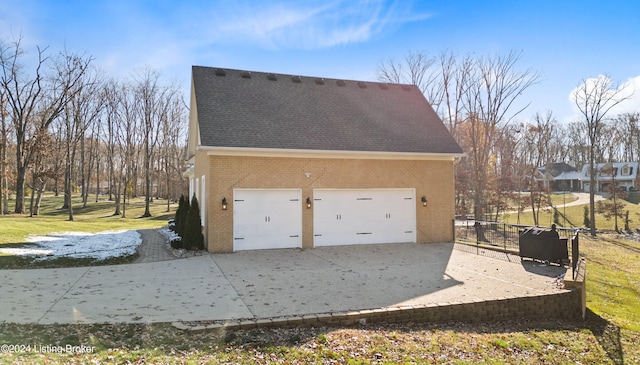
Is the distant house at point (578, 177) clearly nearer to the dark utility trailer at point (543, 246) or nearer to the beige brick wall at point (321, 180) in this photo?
the beige brick wall at point (321, 180)

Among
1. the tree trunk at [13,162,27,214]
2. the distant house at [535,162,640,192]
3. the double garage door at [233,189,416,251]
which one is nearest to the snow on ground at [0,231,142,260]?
the double garage door at [233,189,416,251]

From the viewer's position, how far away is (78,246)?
13.4m

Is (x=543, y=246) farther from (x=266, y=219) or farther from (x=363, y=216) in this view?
(x=266, y=219)

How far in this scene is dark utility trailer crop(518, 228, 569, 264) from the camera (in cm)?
1086

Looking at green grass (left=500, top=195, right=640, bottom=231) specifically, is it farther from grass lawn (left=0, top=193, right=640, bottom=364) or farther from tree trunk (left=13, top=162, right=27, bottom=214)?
tree trunk (left=13, top=162, right=27, bottom=214)

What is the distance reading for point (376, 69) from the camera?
3284 cm

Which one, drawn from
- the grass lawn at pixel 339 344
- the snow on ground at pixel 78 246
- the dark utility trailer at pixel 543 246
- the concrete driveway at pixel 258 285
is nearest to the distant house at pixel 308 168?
the concrete driveway at pixel 258 285

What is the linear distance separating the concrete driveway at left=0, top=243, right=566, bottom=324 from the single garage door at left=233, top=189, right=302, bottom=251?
74 centimetres

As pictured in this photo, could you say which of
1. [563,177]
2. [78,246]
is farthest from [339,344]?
[563,177]

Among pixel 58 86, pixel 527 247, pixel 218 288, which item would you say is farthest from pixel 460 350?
pixel 58 86

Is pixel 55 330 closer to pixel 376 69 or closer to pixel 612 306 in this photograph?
pixel 612 306

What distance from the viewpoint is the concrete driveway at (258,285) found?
6691mm

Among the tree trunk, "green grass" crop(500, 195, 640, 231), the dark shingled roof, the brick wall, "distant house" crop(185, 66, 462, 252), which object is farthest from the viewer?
"green grass" crop(500, 195, 640, 231)

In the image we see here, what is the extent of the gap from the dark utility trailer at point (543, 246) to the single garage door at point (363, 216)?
437cm
